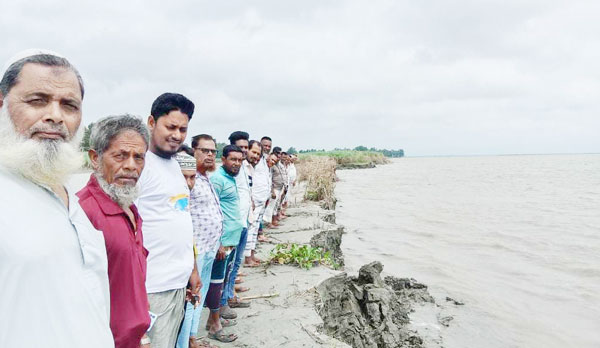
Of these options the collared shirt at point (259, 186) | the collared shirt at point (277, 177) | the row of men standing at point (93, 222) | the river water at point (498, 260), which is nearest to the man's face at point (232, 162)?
the row of men standing at point (93, 222)

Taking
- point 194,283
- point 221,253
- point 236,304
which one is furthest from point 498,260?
point 194,283

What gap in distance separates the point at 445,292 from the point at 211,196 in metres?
4.88

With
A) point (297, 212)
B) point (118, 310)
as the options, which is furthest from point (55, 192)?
point (297, 212)

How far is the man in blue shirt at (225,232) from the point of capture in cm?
A: 328

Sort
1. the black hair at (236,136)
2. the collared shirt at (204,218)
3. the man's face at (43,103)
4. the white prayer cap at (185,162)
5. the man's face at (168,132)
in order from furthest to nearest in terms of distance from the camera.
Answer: the black hair at (236,136) < the collared shirt at (204,218) < the white prayer cap at (185,162) < the man's face at (168,132) < the man's face at (43,103)

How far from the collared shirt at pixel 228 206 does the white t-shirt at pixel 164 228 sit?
3.97 ft

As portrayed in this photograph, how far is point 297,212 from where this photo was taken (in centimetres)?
926

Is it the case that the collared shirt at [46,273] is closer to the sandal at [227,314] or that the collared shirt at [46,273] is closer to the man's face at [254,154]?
the sandal at [227,314]

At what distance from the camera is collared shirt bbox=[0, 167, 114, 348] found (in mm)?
835

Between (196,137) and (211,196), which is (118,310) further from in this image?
(196,137)

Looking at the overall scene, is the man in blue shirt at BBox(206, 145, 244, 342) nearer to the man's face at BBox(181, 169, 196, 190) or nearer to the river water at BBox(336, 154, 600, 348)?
the man's face at BBox(181, 169, 196, 190)

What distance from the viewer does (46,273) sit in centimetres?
89

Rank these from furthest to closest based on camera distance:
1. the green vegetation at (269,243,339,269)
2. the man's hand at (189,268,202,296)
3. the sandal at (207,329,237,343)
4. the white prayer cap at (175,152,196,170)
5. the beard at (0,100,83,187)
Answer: the green vegetation at (269,243,339,269) < the sandal at (207,329,237,343) < the white prayer cap at (175,152,196,170) < the man's hand at (189,268,202,296) < the beard at (0,100,83,187)

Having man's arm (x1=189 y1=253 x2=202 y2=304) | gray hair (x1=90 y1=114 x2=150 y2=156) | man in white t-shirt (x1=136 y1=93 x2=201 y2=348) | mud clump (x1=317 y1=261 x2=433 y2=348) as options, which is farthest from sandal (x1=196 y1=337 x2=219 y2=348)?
gray hair (x1=90 y1=114 x2=150 y2=156)
